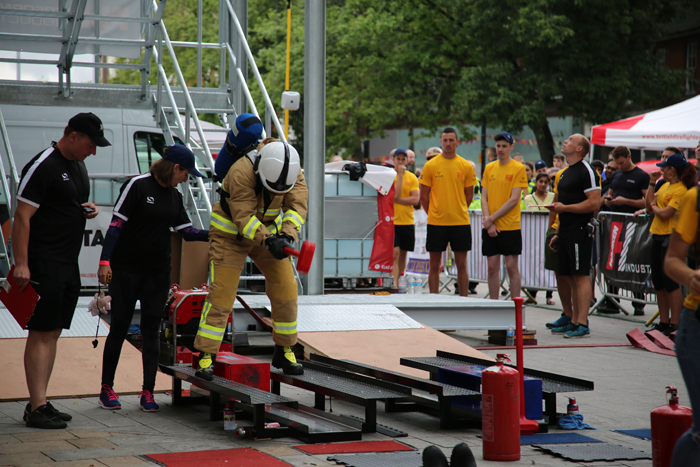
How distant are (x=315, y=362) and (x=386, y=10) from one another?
28245 mm

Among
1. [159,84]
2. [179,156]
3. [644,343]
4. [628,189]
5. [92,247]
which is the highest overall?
[159,84]

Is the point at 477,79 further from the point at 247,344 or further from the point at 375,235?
the point at 247,344

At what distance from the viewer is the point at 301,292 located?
10.3 metres

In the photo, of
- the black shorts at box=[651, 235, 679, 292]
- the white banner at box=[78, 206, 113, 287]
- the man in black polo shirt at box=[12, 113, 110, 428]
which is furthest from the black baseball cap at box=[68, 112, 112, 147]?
the black shorts at box=[651, 235, 679, 292]

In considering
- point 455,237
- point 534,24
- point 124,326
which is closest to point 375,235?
point 455,237

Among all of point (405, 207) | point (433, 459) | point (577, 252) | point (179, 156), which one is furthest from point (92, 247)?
point (433, 459)

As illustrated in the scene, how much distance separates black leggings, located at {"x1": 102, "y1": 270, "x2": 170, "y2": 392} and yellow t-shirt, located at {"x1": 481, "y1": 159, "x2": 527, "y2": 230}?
574cm

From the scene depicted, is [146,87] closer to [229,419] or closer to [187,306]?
[187,306]

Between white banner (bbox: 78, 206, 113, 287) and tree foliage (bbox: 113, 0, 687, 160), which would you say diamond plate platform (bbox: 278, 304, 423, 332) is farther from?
tree foliage (bbox: 113, 0, 687, 160)

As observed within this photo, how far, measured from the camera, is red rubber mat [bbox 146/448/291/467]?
15.9ft

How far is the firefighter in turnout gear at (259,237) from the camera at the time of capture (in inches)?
240

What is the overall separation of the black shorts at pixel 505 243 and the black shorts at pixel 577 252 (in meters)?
0.87

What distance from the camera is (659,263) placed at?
33.5 feet

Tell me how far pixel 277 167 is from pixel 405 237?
7.90m
